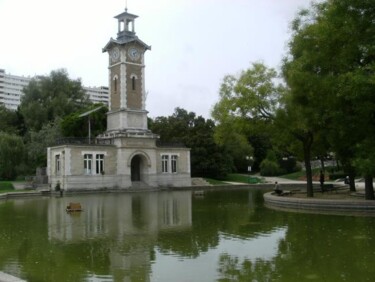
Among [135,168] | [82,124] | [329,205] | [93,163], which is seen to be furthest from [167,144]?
[329,205]

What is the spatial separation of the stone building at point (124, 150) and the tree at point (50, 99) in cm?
1795

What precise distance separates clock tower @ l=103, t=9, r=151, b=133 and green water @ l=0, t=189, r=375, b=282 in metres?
27.2

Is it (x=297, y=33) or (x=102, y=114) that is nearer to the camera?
(x=297, y=33)

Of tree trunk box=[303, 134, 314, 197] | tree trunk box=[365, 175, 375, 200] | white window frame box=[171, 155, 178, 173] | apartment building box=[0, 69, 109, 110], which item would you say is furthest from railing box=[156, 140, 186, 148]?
apartment building box=[0, 69, 109, 110]

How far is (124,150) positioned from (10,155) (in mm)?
15231

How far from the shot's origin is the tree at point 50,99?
63.2m

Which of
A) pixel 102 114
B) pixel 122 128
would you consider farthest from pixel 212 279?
pixel 102 114

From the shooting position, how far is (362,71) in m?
17.6

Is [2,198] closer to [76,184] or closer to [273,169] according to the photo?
[76,184]

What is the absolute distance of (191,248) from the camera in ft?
40.8

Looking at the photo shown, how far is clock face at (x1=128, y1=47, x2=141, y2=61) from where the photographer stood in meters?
48.1

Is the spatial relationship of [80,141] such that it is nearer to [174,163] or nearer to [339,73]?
[174,163]

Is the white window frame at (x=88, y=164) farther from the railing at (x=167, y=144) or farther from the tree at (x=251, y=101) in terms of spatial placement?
the tree at (x=251, y=101)

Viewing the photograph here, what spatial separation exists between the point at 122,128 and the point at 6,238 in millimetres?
31750
